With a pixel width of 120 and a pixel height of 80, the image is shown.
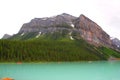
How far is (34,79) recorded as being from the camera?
68750 millimetres

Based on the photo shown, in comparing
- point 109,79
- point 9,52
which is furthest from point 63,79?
point 9,52

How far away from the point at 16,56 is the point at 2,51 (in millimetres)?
10774

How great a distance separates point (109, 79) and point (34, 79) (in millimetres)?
21008

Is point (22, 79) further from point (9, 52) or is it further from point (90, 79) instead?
point (9, 52)

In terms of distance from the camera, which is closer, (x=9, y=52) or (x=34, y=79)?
(x=34, y=79)

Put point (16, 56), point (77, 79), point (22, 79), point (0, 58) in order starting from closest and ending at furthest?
point (22, 79) → point (77, 79) → point (0, 58) → point (16, 56)

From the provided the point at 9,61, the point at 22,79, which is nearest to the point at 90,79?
the point at 22,79

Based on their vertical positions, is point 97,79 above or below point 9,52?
below

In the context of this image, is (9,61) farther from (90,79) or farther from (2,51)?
(90,79)

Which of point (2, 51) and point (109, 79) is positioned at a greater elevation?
point (2, 51)

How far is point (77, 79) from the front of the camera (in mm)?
72500

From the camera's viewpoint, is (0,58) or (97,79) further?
(0,58)

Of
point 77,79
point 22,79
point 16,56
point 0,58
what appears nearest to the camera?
point 22,79

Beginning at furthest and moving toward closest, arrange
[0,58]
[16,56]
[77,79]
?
[16,56]
[0,58]
[77,79]
